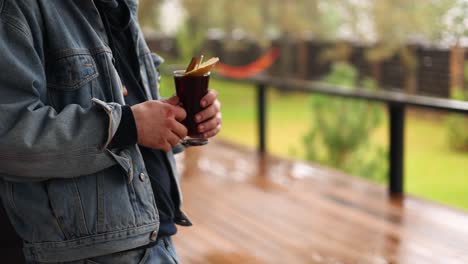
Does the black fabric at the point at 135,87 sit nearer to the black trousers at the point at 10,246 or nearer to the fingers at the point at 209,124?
the fingers at the point at 209,124

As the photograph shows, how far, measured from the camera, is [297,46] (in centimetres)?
873

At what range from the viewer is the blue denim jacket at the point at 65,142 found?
94cm

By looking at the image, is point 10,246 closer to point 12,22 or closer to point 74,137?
point 74,137

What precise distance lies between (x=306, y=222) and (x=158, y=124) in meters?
2.25

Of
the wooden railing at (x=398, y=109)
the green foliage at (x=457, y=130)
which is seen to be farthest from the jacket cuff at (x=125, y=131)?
the green foliage at (x=457, y=130)

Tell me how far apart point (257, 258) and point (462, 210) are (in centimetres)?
127

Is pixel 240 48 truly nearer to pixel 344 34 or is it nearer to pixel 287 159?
pixel 344 34

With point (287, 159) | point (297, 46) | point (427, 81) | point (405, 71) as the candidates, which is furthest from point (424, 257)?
point (297, 46)

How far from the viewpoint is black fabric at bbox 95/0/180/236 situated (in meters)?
1.13

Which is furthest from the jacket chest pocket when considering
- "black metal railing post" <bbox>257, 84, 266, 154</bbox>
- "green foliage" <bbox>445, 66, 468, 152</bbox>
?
"green foliage" <bbox>445, 66, 468, 152</bbox>

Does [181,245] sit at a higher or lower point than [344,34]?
lower

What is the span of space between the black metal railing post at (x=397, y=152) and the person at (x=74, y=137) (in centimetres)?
271

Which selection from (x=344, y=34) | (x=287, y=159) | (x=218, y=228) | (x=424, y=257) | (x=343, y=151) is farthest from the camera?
(x=344, y=34)

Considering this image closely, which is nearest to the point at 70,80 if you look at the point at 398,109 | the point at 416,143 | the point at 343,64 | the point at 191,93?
the point at 191,93
